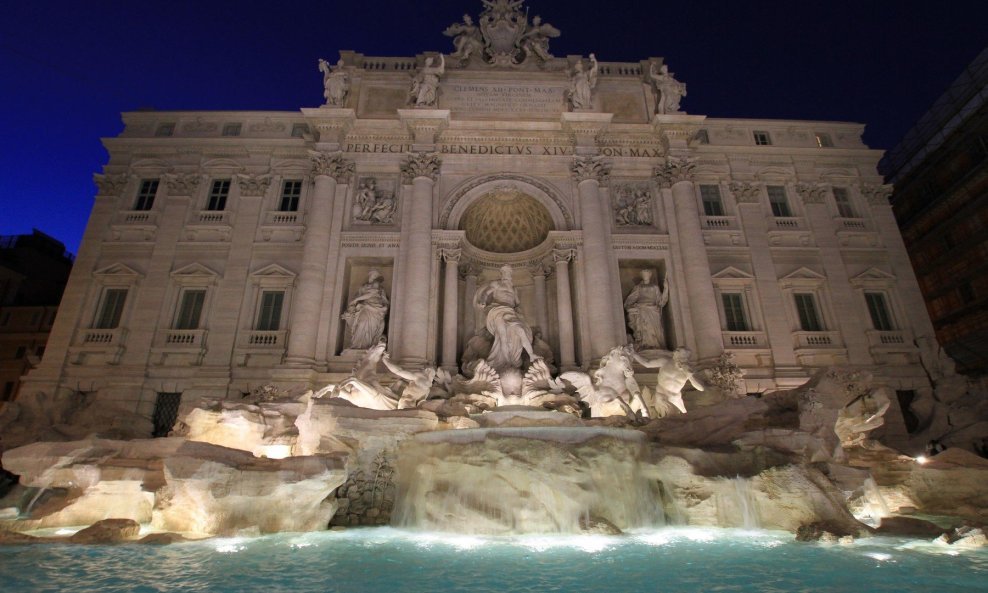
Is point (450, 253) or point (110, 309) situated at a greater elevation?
point (450, 253)

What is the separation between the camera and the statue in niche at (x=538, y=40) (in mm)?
21731

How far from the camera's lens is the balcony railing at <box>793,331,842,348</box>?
1825 centimetres

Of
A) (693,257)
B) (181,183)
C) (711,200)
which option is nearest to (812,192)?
(711,200)

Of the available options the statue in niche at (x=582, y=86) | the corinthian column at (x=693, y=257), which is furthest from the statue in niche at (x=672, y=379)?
the statue in niche at (x=582, y=86)

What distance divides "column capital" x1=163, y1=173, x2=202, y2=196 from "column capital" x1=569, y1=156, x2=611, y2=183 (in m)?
15.3

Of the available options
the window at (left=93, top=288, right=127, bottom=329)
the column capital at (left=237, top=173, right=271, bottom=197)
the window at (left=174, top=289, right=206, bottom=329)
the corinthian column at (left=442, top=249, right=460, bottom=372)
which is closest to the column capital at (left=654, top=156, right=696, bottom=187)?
the corinthian column at (left=442, top=249, right=460, bottom=372)

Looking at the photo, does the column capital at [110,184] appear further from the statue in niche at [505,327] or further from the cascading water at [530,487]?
the cascading water at [530,487]

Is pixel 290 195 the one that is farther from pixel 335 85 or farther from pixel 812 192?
pixel 812 192

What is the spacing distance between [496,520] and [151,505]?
22.1 ft

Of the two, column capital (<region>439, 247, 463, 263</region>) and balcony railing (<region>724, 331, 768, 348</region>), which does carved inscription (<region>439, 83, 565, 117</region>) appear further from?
balcony railing (<region>724, 331, 768, 348</region>)

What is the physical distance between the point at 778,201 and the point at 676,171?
513cm

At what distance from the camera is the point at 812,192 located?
20.9m

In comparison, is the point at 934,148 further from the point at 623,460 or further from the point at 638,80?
the point at 623,460

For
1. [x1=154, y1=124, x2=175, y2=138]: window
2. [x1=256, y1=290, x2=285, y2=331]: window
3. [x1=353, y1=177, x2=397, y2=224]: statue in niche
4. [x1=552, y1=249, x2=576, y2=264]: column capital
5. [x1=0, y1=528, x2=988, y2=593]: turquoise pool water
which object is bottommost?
[x1=0, y1=528, x2=988, y2=593]: turquoise pool water
